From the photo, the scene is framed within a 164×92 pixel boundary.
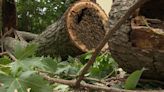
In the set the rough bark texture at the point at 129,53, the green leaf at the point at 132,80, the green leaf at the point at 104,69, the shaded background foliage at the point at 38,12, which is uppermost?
the rough bark texture at the point at 129,53

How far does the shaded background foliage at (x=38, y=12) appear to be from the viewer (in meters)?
4.50

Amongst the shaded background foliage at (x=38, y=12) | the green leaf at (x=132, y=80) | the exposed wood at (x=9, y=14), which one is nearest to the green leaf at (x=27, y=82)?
the green leaf at (x=132, y=80)

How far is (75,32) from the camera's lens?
2.56 meters

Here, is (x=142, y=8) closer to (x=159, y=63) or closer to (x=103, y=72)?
(x=159, y=63)

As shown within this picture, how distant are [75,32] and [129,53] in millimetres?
1309

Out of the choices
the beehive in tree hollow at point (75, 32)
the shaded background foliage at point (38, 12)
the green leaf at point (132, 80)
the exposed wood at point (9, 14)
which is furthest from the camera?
the shaded background foliage at point (38, 12)

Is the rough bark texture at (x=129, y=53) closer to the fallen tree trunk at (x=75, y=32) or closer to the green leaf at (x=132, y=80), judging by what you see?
the green leaf at (x=132, y=80)

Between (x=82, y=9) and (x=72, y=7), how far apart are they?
108mm

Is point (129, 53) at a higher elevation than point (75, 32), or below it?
higher

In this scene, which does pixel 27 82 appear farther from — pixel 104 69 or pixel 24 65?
pixel 104 69

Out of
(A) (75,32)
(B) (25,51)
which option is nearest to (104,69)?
(B) (25,51)

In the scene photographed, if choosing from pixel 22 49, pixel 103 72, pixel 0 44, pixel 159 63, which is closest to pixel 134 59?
pixel 159 63

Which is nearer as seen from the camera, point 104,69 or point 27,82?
point 27,82

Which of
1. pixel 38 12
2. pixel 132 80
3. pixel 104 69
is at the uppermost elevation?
pixel 132 80
